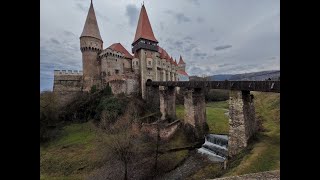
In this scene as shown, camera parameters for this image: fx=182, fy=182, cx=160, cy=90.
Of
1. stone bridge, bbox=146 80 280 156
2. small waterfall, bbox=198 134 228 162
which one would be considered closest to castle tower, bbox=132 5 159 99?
stone bridge, bbox=146 80 280 156

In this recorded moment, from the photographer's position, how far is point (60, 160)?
16234mm

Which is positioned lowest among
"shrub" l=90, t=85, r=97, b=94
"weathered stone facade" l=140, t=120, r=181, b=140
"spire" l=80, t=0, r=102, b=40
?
"weathered stone facade" l=140, t=120, r=181, b=140

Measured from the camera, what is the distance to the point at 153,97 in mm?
31797

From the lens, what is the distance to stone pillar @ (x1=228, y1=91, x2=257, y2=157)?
39.8ft

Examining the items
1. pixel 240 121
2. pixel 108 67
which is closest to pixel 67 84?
pixel 108 67

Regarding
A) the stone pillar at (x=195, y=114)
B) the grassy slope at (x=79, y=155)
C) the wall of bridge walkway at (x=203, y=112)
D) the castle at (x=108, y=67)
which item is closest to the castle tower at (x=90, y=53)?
the castle at (x=108, y=67)

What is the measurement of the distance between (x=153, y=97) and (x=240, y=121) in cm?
2065

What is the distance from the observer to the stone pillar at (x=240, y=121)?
12.1 meters

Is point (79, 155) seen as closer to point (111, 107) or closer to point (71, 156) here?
point (71, 156)

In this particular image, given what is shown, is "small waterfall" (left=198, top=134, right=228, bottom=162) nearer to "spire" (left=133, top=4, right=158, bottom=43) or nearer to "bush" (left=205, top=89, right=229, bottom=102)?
"spire" (left=133, top=4, right=158, bottom=43)

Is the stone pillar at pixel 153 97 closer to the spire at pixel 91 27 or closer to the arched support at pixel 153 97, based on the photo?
the arched support at pixel 153 97
